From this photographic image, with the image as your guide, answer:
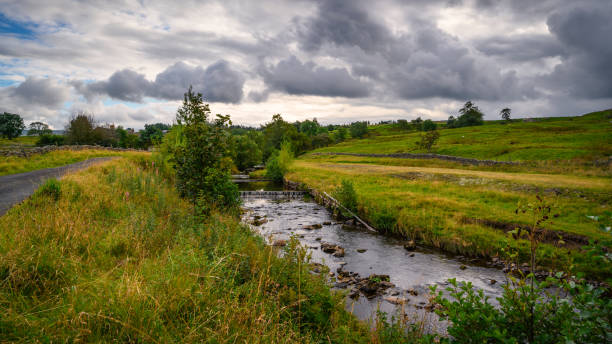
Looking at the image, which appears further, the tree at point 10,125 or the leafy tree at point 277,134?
the leafy tree at point 277,134

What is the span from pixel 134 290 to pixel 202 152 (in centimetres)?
849

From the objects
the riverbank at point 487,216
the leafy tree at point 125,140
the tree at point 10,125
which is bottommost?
the riverbank at point 487,216

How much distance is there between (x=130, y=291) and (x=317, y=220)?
1758cm

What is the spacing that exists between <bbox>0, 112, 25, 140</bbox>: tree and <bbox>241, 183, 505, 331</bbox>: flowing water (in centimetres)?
12655

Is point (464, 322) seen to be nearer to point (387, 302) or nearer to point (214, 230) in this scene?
point (387, 302)

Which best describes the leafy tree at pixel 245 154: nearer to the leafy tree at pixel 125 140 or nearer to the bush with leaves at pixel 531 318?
the leafy tree at pixel 125 140

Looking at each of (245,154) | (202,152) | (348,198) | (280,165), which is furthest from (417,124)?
(202,152)

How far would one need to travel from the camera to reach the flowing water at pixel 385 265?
938 cm

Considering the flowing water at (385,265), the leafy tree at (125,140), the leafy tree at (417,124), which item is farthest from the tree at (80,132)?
the leafy tree at (417,124)

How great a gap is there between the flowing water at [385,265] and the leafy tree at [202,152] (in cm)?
295

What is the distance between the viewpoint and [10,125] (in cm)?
9975

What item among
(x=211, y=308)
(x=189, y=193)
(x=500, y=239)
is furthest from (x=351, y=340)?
(x=500, y=239)

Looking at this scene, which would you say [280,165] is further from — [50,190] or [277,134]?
[277,134]

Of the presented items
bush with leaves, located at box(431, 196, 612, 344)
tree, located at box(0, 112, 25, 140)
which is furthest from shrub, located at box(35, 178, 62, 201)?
tree, located at box(0, 112, 25, 140)
